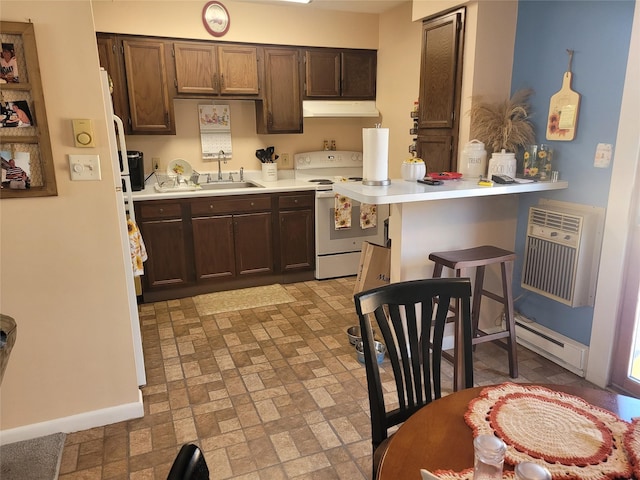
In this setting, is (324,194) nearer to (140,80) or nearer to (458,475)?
(140,80)

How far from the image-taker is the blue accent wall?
240cm

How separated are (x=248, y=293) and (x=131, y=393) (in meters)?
1.83

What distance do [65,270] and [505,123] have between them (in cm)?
263

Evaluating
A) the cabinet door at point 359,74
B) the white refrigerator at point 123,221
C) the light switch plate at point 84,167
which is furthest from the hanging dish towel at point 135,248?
the cabinet door at point 359,74

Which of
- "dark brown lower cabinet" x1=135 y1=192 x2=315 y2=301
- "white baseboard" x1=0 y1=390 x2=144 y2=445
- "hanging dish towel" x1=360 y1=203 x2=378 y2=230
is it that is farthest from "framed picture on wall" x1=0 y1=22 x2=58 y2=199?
"hanging dish towel" x1=360 y1=203 x2=378 y2=230

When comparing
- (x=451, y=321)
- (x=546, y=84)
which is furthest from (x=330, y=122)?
(x=451, y=321)

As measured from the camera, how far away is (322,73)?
4457mm

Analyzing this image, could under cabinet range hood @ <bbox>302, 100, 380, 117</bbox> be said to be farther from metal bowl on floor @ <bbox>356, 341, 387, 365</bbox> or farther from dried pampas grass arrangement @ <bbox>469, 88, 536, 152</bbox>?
metal bowl on floor @ <bbox>356, 341, 387, 365</bbox>

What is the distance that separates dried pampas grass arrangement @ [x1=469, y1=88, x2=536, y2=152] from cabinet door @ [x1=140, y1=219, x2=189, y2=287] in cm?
250

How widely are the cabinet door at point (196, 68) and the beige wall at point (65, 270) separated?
2062 millimetres

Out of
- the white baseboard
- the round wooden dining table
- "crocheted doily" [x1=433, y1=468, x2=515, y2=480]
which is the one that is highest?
"crocheted doily" [x1=433, y1=468, x2=515, y2=480]

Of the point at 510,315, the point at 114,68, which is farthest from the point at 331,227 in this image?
the point at 114,68

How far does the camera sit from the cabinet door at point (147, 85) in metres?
3.78

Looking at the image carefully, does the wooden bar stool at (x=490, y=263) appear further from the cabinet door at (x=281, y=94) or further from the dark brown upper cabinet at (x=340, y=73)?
the dark brown upper cabinet at (x=340, y=73)
